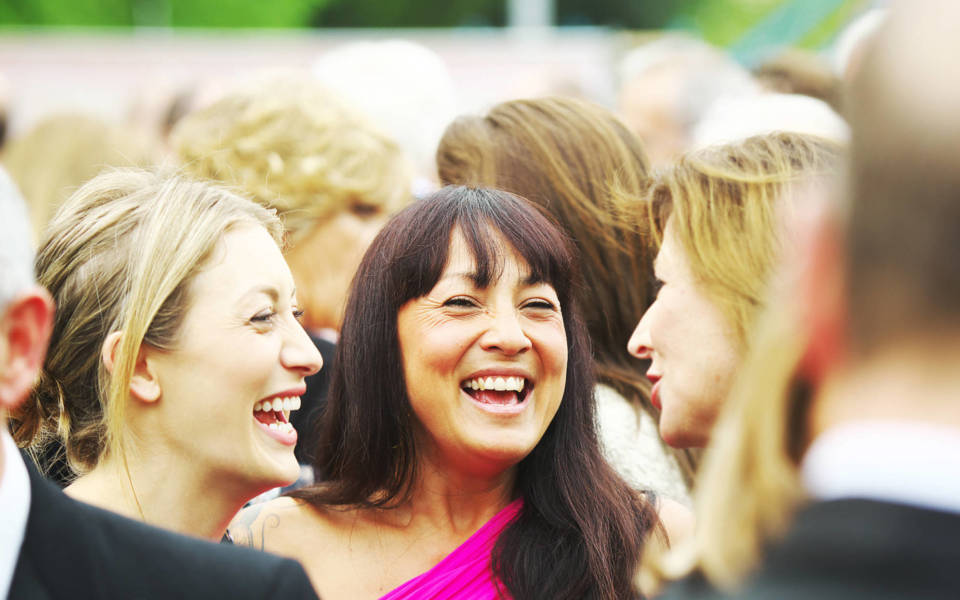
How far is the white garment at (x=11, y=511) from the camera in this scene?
174cm

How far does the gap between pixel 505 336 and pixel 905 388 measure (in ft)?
5.60

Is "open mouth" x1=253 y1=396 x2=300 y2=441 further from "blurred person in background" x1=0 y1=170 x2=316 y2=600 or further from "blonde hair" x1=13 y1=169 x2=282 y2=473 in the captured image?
"blurred person in background" x1=0 y1=170 x2=316 y2=600

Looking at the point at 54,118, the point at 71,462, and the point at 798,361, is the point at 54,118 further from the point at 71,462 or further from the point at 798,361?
the point at 798,361

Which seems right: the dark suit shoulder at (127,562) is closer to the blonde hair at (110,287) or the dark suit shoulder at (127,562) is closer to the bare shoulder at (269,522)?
the blonde hair at (110,287)

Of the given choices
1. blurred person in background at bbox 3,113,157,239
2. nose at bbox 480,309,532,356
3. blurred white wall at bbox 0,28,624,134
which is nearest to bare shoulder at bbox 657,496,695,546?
nose at bbox 480,309,532,356

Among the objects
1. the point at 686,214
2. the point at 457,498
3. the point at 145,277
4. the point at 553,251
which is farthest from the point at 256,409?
the point at 686,214

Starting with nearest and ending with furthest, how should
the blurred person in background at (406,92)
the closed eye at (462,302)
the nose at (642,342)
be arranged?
1. the closed eye at (462,302)
2. the nose at (642,342)
3. the blurred person in background at (406,92)

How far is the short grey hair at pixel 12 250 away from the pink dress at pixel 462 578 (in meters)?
1.42

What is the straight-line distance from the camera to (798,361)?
4.27 ft

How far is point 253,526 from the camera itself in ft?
9.72

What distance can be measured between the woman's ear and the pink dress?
800 millimetres

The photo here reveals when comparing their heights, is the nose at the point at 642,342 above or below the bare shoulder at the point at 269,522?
above

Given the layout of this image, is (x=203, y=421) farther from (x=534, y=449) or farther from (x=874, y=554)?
(x=874, y=554)

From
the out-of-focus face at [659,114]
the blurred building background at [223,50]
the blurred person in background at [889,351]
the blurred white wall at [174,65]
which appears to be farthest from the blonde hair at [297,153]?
the blurred white wall at [174,65]
